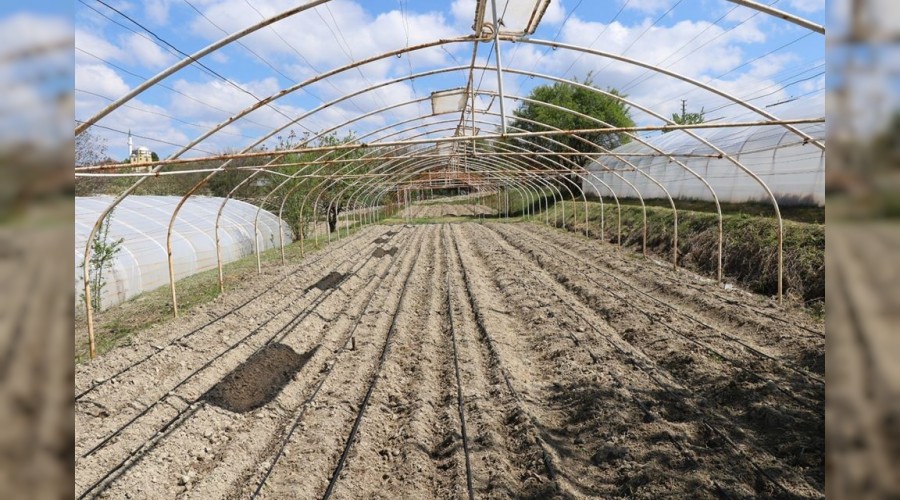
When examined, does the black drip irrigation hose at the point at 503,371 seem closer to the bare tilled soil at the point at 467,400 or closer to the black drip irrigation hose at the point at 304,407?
the bare tilled soil at the point at 467,400

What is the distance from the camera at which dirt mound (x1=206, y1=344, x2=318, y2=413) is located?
25.4ft

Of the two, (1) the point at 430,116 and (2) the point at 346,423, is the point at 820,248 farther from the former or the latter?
(2) the point at 346,423

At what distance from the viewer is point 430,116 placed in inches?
519

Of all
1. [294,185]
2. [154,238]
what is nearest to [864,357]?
[154,238]

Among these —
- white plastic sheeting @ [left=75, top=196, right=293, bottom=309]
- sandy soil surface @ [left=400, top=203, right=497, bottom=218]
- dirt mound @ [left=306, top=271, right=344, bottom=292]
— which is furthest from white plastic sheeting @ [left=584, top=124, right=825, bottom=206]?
sandy soil surface @ [left=400, top=203, right=497, bottom=218]

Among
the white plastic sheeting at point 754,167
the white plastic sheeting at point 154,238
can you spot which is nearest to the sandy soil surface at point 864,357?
the white plastic sheeting at point 754,167

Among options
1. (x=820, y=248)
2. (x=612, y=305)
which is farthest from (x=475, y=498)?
(x=820, y=248)

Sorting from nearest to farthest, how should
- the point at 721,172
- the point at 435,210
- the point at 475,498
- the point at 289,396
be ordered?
the point at 475,498 → the point at 289,396 → the point at 721,172 → the point at 435,210

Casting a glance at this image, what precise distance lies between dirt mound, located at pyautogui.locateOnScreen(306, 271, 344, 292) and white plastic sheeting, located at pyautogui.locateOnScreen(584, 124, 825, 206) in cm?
830

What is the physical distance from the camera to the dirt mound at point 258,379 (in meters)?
7.73

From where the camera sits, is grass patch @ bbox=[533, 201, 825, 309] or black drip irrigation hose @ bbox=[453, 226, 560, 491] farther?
grass patch @ bbox=[533, 201, 825, 309]

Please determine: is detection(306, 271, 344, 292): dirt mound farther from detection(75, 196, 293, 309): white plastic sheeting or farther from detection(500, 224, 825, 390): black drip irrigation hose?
detection(500, 224, 825, 390): black drip irrigation hose

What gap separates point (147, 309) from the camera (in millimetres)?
12148

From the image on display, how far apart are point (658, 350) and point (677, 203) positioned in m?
12.0
